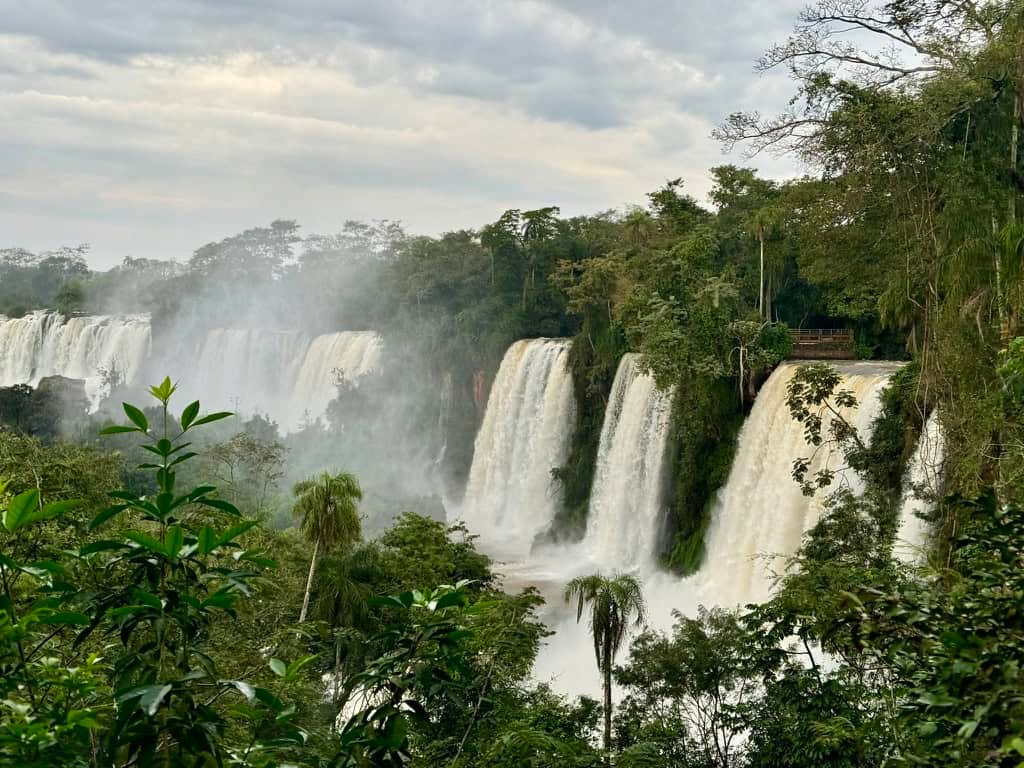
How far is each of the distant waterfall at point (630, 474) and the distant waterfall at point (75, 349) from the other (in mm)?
36736

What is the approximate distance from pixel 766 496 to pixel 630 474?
6.08 metres

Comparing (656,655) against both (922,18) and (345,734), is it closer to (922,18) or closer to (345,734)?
(922,18)

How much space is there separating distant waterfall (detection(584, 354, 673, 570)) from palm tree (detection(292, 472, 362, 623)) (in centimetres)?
909

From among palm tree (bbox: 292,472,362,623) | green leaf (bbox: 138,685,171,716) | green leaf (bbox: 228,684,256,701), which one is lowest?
palm tree (bbox: 292,472,362,623)

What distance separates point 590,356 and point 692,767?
19.0 metres

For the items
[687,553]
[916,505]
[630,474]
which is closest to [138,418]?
[916,505]

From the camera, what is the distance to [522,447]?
30.6 meters

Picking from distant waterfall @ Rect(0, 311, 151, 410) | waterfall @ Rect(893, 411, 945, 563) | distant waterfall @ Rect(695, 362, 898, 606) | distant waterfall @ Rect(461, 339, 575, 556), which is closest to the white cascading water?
distant waterfall @ Rect(695, 362, 898, 606)

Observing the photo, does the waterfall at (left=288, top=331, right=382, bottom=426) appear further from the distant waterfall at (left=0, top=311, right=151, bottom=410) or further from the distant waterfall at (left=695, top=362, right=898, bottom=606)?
the distant waterfall at (left=695, top=362, right=898, bottom=606)

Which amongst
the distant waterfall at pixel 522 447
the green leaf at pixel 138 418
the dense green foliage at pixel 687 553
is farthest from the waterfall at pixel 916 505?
the distant waterfall at pixel 522 447

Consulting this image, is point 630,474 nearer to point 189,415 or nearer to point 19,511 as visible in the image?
point 189,415

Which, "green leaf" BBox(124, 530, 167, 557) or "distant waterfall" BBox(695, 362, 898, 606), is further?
"distant waterfall" BBox(695, 362, 898, 606)

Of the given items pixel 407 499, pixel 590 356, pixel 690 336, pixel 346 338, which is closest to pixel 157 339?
pixel 346 338

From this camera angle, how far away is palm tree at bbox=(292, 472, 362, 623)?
15.2m
